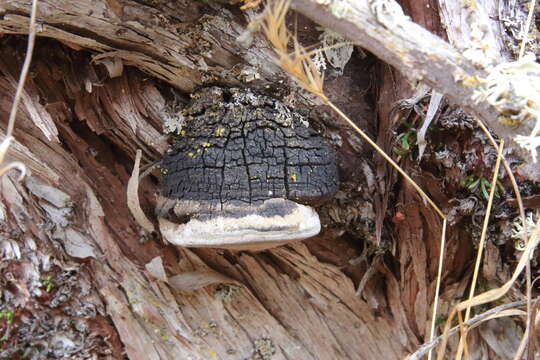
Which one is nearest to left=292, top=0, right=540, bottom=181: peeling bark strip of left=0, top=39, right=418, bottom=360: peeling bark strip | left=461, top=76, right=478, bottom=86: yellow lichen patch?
left=461, top=76, right=478, bottom=86: yellow lichen patch

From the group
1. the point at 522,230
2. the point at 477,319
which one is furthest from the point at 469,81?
the point at 477,319

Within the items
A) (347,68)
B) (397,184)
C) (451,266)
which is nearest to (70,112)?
(347,68)

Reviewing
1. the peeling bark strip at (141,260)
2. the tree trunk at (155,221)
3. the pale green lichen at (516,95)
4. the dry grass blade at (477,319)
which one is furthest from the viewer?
the peeling bark strip at (141,260)

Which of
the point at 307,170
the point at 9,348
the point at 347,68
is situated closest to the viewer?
the point at 9,348

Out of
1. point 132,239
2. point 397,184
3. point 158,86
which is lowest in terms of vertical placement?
point 132,239

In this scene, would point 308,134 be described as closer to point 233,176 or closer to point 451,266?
point 233,176

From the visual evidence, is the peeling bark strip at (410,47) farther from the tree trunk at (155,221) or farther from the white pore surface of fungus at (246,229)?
the white pore surface of fungus at (246,229)

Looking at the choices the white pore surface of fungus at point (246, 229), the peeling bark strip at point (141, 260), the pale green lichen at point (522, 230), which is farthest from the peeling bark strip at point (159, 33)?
the pale green lichen at point (522, 230)
